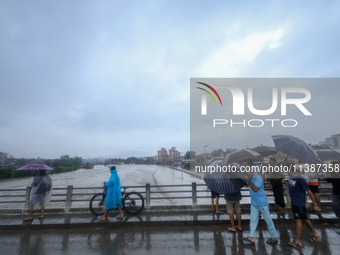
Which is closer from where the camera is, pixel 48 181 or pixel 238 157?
pixel 238 157

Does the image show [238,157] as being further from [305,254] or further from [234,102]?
[234,102]

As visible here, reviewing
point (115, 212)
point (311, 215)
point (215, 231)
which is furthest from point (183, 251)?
point (311, 215)

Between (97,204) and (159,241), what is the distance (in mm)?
3109

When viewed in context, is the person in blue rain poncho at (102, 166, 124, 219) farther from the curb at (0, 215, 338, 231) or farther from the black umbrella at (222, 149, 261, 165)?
the black umbrella at (222, 149, 261, 165)

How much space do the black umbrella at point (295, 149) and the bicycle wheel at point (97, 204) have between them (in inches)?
234

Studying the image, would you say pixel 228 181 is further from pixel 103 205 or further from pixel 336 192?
pixel 103 205

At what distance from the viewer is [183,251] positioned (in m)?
4.20

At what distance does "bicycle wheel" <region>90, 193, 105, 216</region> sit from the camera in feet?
21.1

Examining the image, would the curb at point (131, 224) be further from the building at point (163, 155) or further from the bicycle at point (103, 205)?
the building at point (163, 155)

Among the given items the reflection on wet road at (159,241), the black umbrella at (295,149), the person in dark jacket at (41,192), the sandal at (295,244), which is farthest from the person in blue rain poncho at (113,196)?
the black umbrella at (295,149)

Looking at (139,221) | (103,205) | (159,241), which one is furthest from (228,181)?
(103,205)

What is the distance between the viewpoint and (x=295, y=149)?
4.50m

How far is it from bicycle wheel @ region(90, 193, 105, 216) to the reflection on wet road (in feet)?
3.14

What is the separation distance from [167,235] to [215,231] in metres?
1.37
